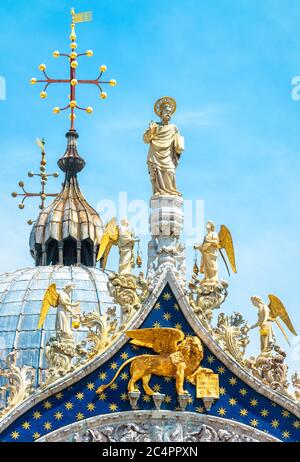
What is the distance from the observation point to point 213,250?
29.9m

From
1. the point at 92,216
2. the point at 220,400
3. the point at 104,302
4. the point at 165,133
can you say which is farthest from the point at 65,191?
the point at 220,400

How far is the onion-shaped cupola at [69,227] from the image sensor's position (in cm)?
4525

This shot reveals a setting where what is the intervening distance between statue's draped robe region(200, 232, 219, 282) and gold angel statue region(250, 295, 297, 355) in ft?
3.17

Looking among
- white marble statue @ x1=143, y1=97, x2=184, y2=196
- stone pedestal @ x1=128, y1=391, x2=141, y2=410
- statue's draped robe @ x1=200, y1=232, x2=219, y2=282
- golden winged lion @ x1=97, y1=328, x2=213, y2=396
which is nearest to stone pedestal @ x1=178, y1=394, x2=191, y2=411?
golden winged lion @ x1=97, y1=328, x2=213, y2=396

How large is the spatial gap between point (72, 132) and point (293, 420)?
18.8 m

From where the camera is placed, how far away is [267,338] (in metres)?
29.1

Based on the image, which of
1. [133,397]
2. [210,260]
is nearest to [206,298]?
[210,260]

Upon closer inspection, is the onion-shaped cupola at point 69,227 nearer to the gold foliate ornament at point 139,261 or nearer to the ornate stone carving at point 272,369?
the gold foliate ornament at point 139,261

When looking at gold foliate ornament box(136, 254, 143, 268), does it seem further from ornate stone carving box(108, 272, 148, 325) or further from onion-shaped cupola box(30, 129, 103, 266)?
onion-shaped cupola box(30, 129, 103, 266)

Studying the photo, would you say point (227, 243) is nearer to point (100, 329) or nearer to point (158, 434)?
point (100, 329)

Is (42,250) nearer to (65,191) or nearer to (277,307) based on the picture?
(65,191)

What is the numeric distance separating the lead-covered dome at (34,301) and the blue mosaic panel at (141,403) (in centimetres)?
1143

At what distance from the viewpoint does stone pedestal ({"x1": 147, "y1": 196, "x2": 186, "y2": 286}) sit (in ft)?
97.0

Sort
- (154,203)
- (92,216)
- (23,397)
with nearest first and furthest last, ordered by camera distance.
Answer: (23,397) → (154,203) → (92,216)
